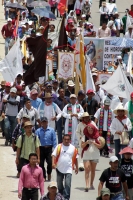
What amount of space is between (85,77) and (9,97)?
6.15ft

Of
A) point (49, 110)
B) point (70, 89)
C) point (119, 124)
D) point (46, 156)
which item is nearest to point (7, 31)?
point (70, 89)

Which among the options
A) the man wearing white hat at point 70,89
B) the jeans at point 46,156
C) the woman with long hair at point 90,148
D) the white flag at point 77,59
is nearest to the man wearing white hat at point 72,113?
the jeans at point 46,156

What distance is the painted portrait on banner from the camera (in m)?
28.0

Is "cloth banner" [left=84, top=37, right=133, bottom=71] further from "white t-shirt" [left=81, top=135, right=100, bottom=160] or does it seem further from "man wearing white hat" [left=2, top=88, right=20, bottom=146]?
"white t-shirt" [left=81, top=135, right=100, bottom=160]

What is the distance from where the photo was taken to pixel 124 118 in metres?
19.8

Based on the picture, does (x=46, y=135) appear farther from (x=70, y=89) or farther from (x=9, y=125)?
(x=70, y=89)

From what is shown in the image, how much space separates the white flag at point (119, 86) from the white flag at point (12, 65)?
3304 mm

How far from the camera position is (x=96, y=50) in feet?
92.6

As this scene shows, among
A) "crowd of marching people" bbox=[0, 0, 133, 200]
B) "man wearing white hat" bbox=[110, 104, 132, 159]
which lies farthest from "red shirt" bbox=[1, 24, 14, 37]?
"man wearing white hat" bbox=[110, 104, 132, 159]

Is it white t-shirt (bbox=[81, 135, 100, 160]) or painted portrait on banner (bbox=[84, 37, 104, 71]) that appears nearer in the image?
white t-shirt (bbox=[81, 135, 100, 160])

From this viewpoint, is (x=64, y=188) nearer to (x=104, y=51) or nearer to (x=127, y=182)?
(x=127, y=182)

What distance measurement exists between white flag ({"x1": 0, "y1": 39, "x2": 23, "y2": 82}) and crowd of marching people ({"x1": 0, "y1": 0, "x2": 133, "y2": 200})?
0.59 metres

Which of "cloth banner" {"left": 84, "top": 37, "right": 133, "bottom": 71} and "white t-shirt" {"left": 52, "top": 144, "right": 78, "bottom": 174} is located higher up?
"cloth banner" {"left": 84, "top": 37, "right": 133, "bottom": 71}

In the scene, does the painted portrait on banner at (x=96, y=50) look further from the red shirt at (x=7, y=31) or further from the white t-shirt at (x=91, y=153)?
the white t-shirt at (x=91, y=153)
